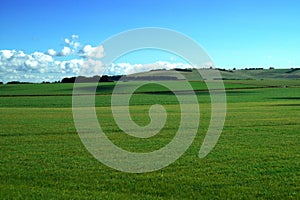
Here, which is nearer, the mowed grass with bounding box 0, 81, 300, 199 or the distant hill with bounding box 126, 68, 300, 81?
the mowed grass with bounding box 0, 81, 300, 199

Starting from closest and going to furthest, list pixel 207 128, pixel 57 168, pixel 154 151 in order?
pixel 57 168 < pixel 154 151 < pixel 207 128

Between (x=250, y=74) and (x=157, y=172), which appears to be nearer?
(x=157, y=172)

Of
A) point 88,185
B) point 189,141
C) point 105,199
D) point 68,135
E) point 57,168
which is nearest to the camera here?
point 105,199

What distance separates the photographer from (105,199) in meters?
11.1

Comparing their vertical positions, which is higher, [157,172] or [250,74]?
[250,74]

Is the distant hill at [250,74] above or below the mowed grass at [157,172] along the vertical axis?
above

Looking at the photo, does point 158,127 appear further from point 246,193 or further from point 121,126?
point 246,193

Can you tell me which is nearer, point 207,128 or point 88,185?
point 88,185

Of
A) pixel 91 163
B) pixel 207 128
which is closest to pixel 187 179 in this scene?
pixel 91 163

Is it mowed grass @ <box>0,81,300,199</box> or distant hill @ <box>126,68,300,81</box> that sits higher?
distant hill @ <box>126,68,300,81</box>

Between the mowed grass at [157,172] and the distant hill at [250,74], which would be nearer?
the mowed grass at [157,172]

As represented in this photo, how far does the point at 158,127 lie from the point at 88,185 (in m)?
16.5

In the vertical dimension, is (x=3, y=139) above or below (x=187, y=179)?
above

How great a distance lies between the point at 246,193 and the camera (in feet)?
38.1
